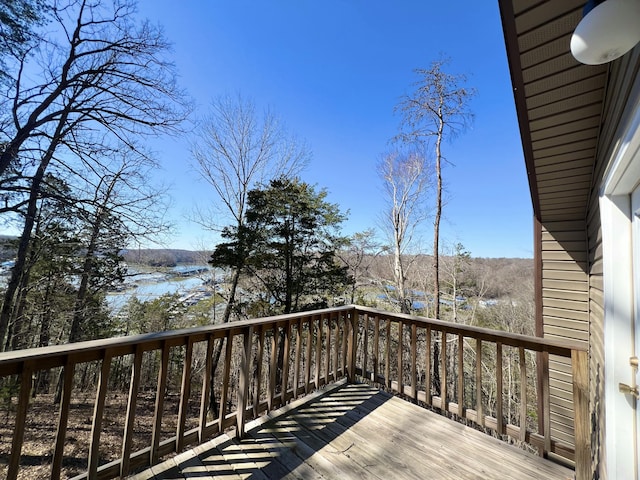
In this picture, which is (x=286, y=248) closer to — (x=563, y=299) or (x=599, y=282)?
(x=563, y=299)

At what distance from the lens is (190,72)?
7.08m

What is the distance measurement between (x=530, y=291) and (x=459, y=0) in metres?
11.7

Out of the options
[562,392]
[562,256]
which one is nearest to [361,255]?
[562,256]

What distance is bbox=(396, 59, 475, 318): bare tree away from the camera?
27.7ft

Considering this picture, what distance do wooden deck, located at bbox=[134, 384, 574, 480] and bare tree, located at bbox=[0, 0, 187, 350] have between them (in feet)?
22.6

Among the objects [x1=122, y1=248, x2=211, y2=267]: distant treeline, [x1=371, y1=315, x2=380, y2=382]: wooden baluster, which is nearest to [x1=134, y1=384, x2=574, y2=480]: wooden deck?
[x1=371, y1=315, x2=380, y2=382]: wooden baluster

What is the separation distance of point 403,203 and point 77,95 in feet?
32.8

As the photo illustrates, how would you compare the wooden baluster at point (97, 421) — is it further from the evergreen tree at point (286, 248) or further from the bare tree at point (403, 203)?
the bare tree at point (403, 203)

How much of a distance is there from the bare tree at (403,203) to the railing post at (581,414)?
8.45 meters

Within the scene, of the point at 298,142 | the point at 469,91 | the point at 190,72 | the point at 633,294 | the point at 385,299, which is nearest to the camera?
the point at 633,294

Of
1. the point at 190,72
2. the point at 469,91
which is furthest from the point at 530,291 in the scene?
the point at 190,72

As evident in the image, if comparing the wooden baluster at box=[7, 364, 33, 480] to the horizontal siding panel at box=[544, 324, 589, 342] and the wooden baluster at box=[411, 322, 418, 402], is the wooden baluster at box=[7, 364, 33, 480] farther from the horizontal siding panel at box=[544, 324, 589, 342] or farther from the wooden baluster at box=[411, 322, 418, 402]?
the horizontal siding panel at box=[544, 324, 589, 342]

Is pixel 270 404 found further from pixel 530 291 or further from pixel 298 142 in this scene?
pixel 530 291

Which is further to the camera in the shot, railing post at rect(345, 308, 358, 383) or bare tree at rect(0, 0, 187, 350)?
bare tree at rect(0, 0, 187, 350)
